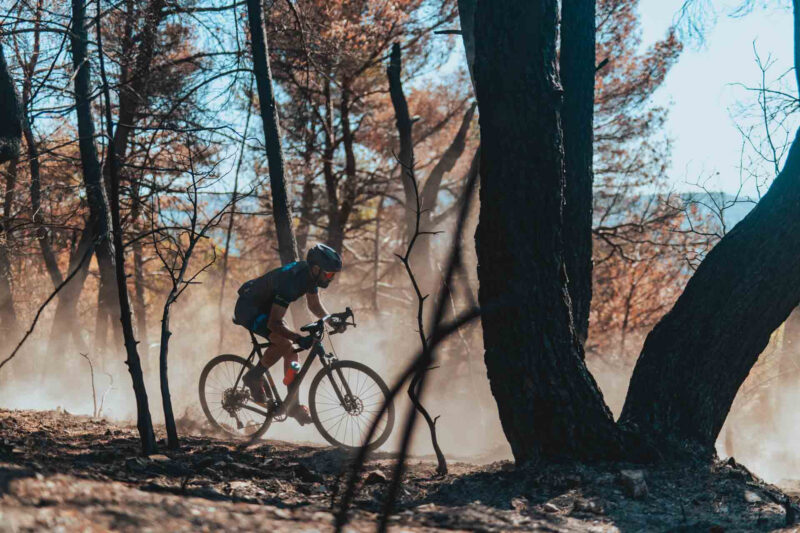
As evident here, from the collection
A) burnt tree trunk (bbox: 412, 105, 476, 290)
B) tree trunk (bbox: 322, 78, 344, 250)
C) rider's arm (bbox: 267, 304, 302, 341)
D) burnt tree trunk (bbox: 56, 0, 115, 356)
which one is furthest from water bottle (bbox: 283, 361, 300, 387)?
tree trunk (bbox: 322, 78, 344, 250)

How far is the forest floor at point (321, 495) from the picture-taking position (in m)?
2.84

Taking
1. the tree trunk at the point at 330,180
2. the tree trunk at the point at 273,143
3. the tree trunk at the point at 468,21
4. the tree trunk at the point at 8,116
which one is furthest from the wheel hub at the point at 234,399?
the tree trunk at the point at 330,180

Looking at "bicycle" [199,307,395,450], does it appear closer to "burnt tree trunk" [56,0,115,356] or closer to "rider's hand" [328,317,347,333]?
"rider's hand" [328,317,347,333]

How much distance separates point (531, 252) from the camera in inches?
172

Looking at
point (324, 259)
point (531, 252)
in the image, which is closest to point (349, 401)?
point (324, 259)

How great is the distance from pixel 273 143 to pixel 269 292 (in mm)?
2899

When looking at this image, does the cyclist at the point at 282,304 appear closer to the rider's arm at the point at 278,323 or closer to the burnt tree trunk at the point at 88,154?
the rider's arm at the point at 278,323

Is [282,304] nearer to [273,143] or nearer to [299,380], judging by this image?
[299,380]

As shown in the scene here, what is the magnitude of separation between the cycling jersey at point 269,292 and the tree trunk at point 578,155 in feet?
7.21

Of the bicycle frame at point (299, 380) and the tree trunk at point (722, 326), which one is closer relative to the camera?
the tree trunk at point (722, 326)

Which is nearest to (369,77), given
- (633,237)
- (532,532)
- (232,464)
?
(633,237)

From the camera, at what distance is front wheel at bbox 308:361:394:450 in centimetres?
593

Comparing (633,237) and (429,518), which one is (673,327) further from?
(633,237)

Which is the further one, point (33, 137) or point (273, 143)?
point (273, 143)
